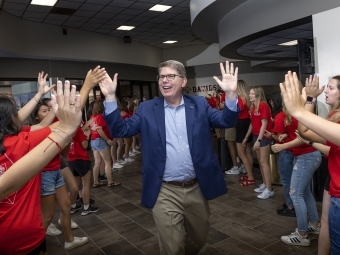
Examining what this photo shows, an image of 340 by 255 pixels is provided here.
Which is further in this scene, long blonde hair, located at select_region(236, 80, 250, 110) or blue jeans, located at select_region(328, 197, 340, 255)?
long blonde hair, located at select_region(236, 80, 250, 110)

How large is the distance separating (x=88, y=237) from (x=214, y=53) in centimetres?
Answer: 1129

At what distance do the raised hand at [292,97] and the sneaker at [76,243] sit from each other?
2808mm

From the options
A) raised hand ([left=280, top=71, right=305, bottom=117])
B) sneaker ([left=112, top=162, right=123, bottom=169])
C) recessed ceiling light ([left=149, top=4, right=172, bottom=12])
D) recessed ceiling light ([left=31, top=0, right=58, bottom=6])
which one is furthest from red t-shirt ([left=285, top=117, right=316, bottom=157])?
recessed ceiling light ([left=31, top=0, right=58, bottom=6])

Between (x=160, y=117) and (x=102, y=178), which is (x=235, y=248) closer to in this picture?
(x=160, y=117)

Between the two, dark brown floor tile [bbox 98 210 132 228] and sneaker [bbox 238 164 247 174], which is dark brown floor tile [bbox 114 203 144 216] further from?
sneaker [bbox 238 164 247 174]

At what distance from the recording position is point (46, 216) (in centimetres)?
281

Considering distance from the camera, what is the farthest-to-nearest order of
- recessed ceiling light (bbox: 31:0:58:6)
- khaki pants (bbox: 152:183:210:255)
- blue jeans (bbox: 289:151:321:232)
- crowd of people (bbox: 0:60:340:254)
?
recessed ceiling light (bbox: 31:0:58:6) < blue jeans (bbox: 289:151:321:232) < khaki pants (bbox: 152:183:210:255) < crowd of people (bbox: 0:60:340:254)

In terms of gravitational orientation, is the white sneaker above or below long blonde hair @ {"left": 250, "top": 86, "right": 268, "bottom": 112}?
below

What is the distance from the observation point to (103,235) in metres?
3.60

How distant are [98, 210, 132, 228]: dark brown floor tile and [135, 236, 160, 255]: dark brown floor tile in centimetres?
66

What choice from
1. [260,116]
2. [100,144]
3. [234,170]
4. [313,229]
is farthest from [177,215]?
[234,170]

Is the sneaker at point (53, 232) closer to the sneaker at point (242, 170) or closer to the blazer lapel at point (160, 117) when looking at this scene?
the blazer lapel at point (160, 117)

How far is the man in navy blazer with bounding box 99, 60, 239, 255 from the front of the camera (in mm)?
2193

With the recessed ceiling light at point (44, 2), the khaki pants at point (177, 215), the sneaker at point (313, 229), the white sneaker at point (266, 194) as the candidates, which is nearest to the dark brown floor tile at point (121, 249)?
the khaki pants at point (177, 215)
